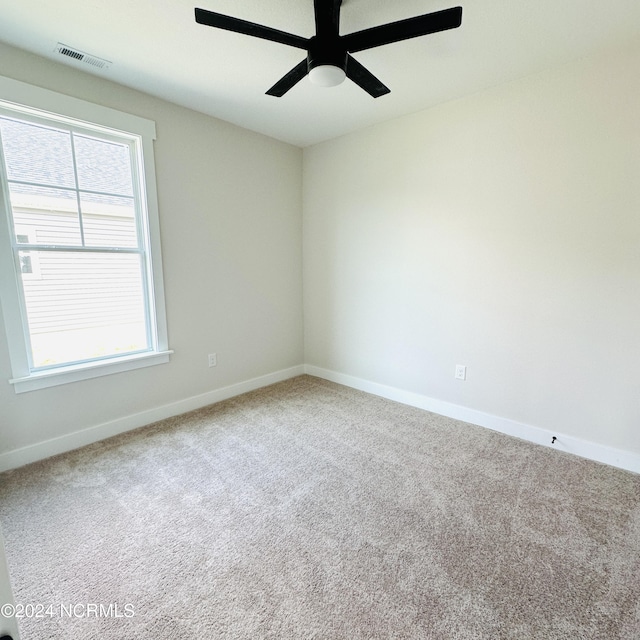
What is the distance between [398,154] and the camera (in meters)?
3.00

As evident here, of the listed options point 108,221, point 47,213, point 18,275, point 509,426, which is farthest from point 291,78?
point 509,426

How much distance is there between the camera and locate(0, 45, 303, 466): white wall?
7.41ft

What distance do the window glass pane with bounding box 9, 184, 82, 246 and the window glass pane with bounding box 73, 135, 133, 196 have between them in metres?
0.17

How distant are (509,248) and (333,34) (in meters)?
1.84

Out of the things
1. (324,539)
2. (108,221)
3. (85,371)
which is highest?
(108,221)

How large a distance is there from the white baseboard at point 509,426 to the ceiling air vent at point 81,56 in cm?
324

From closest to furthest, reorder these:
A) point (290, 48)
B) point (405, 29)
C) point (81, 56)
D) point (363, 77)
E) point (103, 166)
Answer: point (405, 29) < point (363, 77) < point (290, 48) < point (81, 56) < point (103, 166)

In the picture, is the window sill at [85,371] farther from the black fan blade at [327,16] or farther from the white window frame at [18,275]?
the black fan blade at [327,16]

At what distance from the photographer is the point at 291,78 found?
1.85 metres

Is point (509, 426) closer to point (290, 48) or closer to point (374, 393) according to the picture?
point (374, 393)

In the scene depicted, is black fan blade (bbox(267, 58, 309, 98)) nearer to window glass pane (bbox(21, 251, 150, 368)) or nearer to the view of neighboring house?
the view of neighboring house

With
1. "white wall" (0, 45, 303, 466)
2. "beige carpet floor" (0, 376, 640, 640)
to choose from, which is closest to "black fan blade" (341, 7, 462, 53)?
"white wall" (0, 45, 303, 466)

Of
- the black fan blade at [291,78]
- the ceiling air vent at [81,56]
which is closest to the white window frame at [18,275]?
the ceiling air vent at [81,56]

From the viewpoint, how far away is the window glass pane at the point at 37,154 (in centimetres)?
206
